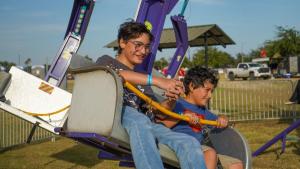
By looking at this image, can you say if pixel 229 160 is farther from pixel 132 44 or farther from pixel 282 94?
pixel 282 94

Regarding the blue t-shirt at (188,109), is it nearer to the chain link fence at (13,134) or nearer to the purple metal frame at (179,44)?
the purple metal frame at (179,44)

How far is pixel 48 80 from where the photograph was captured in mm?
5305

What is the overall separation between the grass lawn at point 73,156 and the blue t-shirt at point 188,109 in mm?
2758

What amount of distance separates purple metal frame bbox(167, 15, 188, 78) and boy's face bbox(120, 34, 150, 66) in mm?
2178

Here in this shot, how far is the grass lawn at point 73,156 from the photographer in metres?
6.16

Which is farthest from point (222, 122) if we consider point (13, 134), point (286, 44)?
point (286, 44)

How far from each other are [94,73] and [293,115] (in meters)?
8.68

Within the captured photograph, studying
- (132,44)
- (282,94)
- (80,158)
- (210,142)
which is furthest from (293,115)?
(132,44)

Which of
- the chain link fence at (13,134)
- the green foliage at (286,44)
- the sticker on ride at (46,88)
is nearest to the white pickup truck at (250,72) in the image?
the green foliage at (286,44)

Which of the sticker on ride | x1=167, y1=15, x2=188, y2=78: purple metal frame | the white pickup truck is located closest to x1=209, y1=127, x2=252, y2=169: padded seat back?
x1=167, y1=15, x2=188, y2=78: purple metal frame

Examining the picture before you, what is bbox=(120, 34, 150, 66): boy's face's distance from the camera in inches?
123

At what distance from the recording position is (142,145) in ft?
8.36

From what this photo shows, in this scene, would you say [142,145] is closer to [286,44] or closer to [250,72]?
[250,72]

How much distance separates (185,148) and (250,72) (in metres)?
36.5
